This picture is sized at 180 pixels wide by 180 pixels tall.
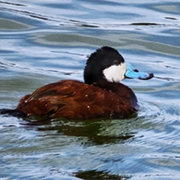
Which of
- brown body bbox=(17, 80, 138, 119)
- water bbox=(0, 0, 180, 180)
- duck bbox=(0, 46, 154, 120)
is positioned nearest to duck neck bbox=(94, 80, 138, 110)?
duck bbox=(0, 46, 154, 120)

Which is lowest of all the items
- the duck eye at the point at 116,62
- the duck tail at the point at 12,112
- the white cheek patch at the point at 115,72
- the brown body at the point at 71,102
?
the duck tail at the point at 12,112

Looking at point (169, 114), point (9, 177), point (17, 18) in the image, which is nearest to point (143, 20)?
point (17, 18)

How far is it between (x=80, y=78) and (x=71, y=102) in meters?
2.25

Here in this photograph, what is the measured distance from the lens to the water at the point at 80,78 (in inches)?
232

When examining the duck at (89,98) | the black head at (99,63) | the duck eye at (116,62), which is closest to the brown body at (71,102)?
the duck at (89,98)

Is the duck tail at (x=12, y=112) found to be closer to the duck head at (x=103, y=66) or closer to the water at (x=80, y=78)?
the water at (x=80, y=78)

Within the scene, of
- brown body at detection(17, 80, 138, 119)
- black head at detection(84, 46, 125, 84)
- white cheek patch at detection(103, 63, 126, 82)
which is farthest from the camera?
white cheek patch at detection(103, 63, 126, 82)

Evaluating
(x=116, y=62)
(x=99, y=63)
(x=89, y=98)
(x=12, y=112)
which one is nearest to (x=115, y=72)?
(x=116, y=62)

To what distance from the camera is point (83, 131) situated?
22.6ft

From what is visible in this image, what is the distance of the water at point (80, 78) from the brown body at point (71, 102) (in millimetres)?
97

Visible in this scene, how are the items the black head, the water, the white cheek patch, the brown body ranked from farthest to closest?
the white cheek patch
the black head
the brown body
the water

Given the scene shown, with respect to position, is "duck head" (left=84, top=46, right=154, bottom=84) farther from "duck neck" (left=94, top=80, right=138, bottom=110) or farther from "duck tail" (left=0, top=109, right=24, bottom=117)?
"duck tail" (left=0, top=109, right=24, bottom=117)

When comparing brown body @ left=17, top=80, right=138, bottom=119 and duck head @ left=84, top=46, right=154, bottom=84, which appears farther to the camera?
duck head @ left=84, top=46, right=154, bottom=84

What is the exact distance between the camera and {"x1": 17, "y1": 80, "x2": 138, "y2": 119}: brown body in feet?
22.9
